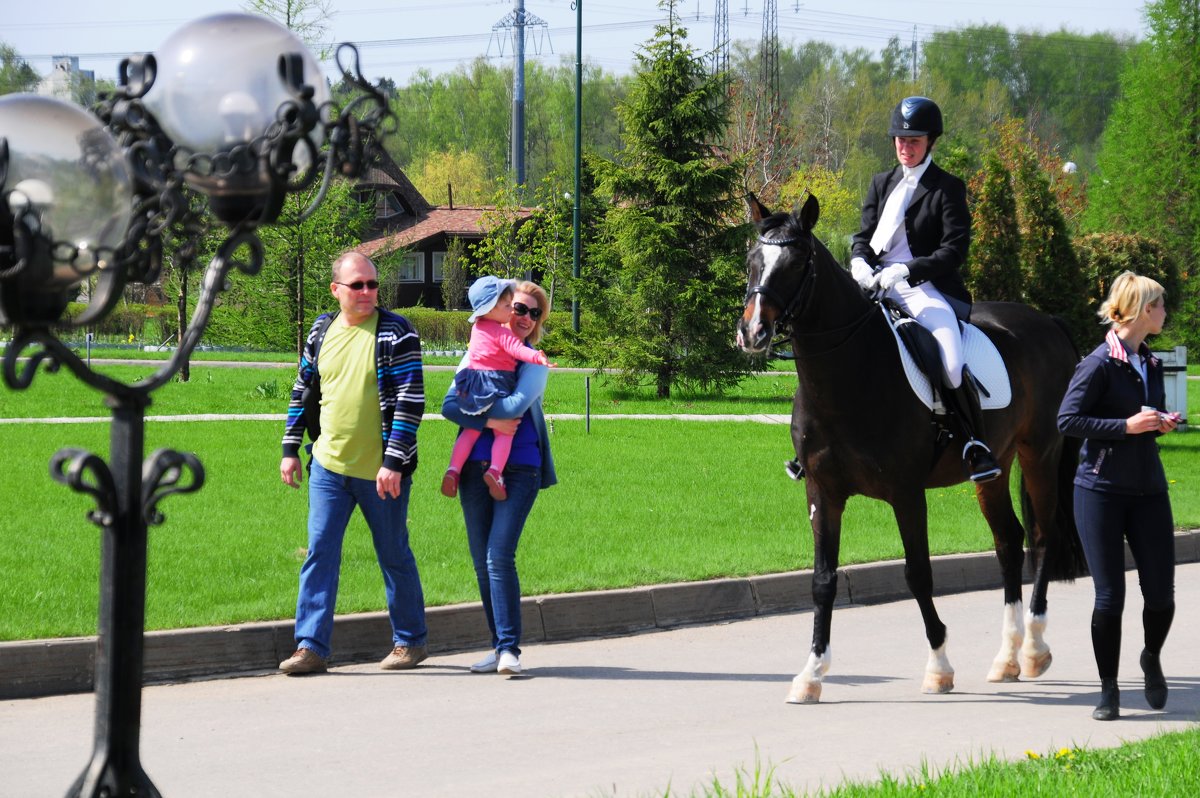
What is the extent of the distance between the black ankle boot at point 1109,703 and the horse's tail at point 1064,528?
6.07 feet

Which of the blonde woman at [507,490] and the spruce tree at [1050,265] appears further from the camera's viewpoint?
the spruce tree at [1050,265]

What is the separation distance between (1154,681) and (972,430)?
1.60 metres

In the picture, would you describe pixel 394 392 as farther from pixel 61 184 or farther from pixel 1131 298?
pixel 61 184

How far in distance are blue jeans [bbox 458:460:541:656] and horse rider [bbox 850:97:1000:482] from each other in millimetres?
2179

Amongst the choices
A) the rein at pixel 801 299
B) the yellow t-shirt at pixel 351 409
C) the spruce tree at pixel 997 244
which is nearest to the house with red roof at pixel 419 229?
the spruce tree at pixel 997 244

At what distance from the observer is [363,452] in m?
8.22

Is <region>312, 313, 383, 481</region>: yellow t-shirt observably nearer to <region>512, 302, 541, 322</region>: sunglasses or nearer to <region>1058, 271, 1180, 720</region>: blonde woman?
<region>512, 302, 541, 322</region>: sunglasses

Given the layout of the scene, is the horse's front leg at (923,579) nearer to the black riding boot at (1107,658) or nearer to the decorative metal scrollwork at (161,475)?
the black riding boot at (1107,658)

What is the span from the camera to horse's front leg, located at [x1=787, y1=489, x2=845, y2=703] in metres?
7.64

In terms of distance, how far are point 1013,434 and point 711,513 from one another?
14.6 ft

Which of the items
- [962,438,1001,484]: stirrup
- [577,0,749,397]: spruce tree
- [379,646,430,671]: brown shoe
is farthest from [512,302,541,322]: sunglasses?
[577,0,749,397]: spruce tree

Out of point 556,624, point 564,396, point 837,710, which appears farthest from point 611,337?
point 837,710

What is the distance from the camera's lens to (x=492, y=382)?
8.43m

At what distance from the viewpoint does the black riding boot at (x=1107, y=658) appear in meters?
7.24
